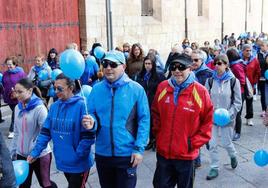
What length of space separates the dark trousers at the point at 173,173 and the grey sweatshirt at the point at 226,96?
1690 millimetres

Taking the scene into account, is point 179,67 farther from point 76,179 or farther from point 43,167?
point 43,167

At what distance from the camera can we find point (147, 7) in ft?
65.3

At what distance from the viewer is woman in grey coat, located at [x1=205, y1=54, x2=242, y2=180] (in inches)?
213

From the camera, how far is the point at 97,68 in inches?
340

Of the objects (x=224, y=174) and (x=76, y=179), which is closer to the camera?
(x=76, y=179)

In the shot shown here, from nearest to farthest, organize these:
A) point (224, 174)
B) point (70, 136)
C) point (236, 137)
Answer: point (70, 136)
point (224, 174)
point (236, 137)

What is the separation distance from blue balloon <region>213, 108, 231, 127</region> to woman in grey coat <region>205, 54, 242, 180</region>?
11 centimetres

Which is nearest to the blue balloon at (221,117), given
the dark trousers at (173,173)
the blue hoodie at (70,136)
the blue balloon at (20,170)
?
the dark trousers at (173,173)

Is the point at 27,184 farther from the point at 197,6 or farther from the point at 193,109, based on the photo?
the point at 197,6

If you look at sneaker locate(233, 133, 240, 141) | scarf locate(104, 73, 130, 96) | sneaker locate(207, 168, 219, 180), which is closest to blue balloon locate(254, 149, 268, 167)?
sneaker locate(207, 168, 219, 180)

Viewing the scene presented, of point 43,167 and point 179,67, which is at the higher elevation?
point 179,67

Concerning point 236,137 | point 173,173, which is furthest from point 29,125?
point 236,137

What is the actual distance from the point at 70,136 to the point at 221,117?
2262 mm

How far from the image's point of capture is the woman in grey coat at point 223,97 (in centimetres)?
541
